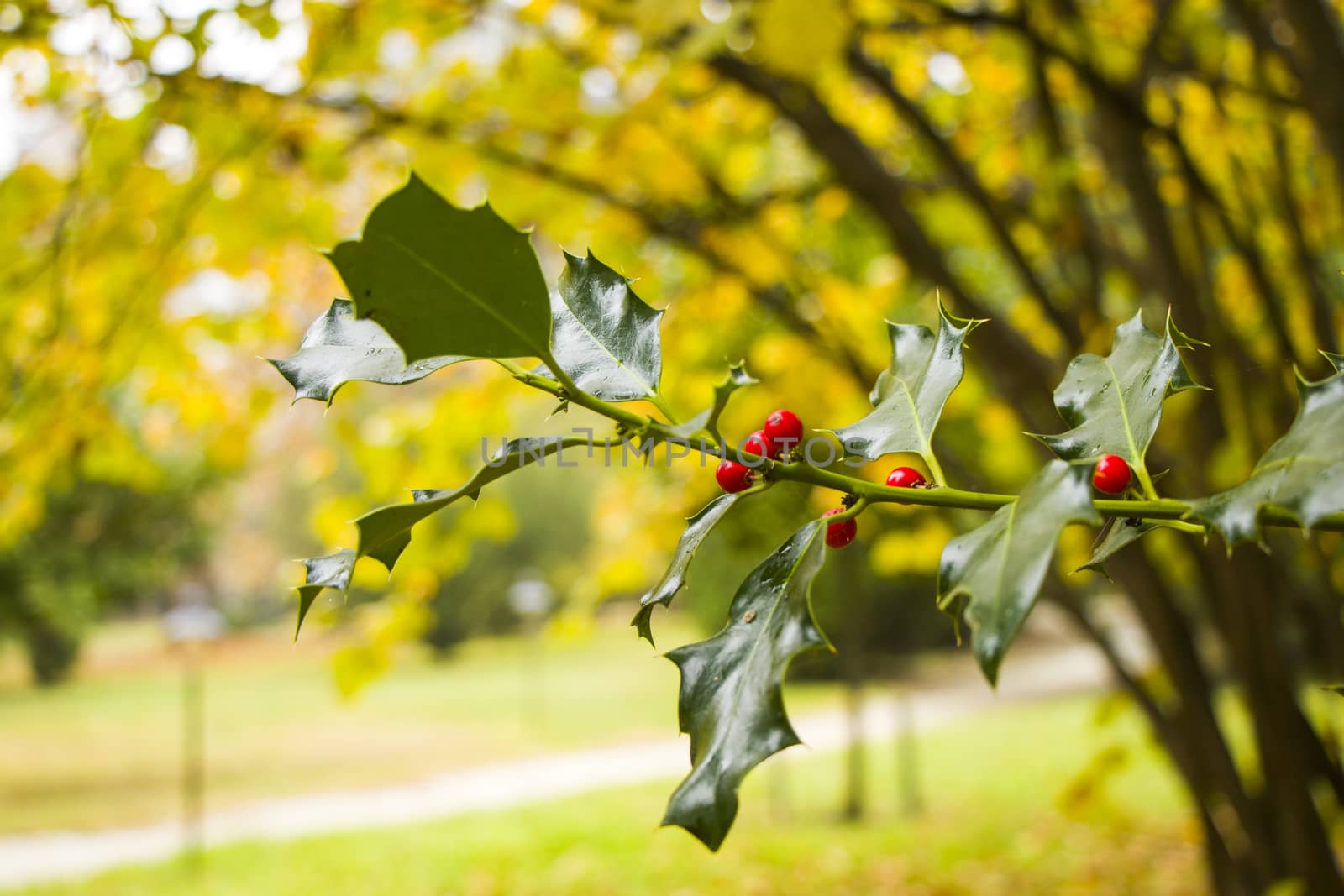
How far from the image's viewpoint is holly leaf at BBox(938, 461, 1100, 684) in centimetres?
36

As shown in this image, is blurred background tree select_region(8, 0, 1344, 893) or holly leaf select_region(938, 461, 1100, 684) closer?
holly leaf select_region(938, 461, 1100, 684)

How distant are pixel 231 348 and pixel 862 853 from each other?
389 cm

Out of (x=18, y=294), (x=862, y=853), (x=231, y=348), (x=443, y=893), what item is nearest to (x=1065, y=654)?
(x=862, y=853)

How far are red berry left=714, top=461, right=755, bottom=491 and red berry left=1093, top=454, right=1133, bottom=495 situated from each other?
0.16 metres

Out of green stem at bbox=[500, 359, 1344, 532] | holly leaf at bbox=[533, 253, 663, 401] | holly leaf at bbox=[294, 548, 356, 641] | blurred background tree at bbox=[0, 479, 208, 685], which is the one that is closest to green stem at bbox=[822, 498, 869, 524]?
green stem at bbox=[500, 359, 1344, 532]

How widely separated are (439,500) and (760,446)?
0.16 m

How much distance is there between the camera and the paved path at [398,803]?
6137 millimetres

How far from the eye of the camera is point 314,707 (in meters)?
11.9

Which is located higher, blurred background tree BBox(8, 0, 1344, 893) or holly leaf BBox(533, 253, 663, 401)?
holly leaf BBox(533, 253, 663, 401)

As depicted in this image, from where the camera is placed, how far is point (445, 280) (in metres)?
0.43

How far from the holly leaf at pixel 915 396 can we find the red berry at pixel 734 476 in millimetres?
79

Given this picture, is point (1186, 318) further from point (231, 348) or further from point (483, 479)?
point (231, 348)

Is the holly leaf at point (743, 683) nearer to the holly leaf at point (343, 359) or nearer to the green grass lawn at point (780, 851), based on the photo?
the holly leaf at point (343, 359)

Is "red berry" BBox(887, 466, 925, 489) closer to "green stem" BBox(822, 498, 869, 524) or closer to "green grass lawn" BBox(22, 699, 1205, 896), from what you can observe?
"green stem" BBox(822, 498, 869, 524)
